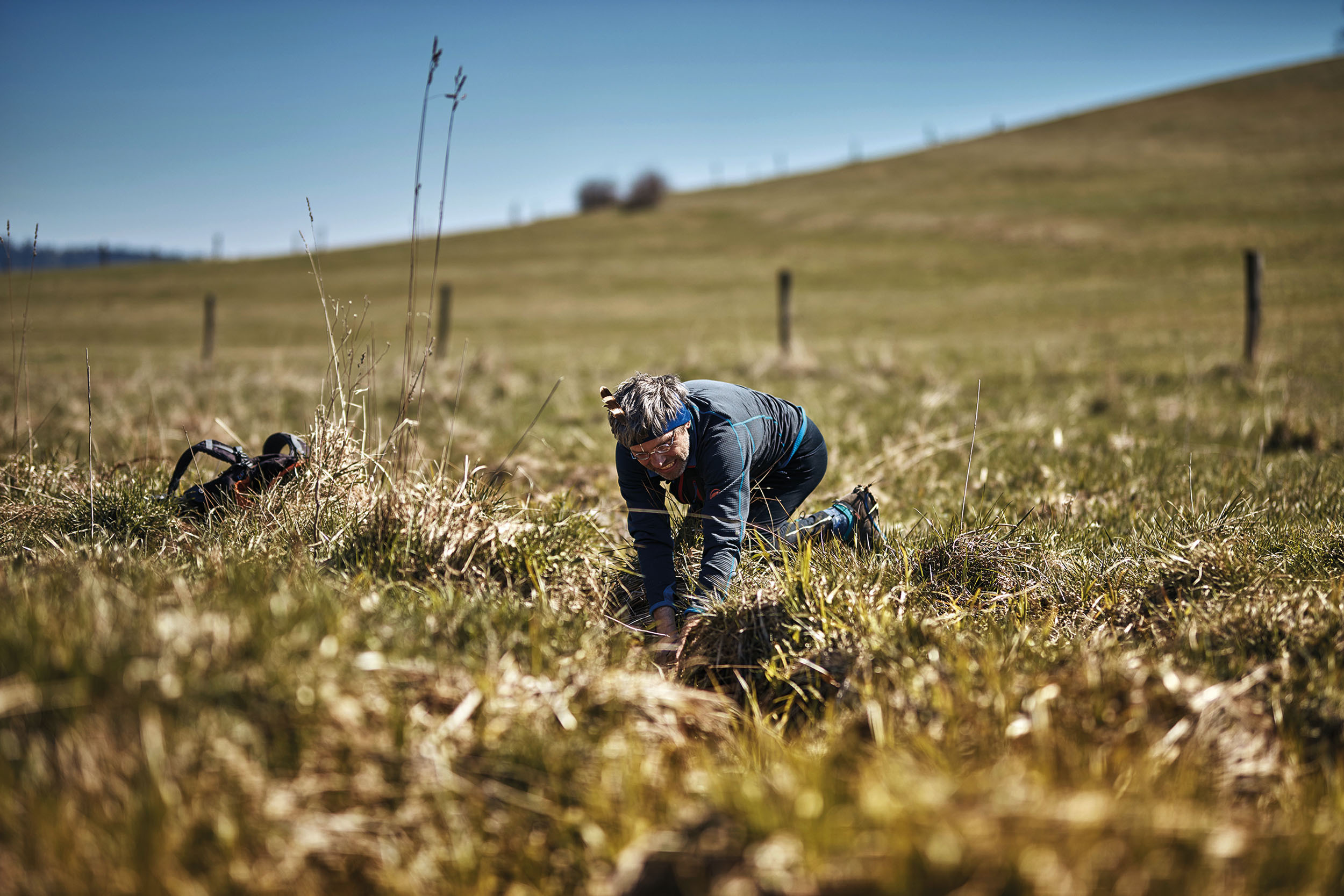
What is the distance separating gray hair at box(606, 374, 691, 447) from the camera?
339 cm

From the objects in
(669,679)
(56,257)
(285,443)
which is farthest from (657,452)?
(56,257)

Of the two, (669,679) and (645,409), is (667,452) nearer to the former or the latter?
(645,409)

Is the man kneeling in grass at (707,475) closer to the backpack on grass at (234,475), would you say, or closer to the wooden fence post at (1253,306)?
the backpack on grass at (234,475)

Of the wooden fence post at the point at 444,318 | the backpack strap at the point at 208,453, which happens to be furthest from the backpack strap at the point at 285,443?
the wooden fence post at the point at 444,318

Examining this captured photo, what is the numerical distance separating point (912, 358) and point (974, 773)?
50.5 feet

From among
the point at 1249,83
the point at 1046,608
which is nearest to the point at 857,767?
the point at 1046,608

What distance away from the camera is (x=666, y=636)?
3252mm

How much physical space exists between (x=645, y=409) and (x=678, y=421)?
0.21m

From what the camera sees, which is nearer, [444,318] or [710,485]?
[710,485]

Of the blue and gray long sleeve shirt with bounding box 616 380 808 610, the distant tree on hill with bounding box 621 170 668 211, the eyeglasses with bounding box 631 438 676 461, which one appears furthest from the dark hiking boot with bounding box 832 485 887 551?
the distant tree on hill with bounding box 621 170 668 211

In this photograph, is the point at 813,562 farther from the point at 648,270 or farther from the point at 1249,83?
the point at 1249,83

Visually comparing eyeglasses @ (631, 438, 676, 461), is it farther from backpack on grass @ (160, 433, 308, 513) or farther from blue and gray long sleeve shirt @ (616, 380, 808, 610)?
backpack on grass @ (160, 433, 308, 513)

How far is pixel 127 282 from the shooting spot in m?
53.1

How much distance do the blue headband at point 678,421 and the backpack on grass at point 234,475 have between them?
1.92 meters
